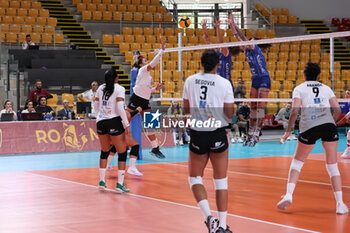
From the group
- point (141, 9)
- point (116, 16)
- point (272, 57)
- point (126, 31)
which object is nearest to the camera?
point (272, 57)

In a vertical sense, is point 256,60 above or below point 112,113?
above

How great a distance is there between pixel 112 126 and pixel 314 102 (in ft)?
9.60

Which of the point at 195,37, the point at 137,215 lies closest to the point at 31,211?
the point at 137,215

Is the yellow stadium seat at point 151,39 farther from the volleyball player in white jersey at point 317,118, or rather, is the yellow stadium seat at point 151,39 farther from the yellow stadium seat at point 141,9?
the volleyball player in white jersey at point 317,118

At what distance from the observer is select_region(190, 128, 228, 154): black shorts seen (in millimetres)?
4949

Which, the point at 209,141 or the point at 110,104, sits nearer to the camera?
the point at 209,141

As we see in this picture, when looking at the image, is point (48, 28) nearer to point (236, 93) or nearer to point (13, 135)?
point (13, 135)

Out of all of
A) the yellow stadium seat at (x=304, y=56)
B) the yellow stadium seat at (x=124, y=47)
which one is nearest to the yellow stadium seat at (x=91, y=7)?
the yellow stadium seat at (x=124, y=47)

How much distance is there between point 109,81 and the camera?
24.9 ft

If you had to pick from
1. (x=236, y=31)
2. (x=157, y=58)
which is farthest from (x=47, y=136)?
(x=236, y=31)

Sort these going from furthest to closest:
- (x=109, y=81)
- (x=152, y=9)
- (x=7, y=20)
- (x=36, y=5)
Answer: (x=152, y=9), (x=36, y=5), (x=7, y=20), (x=109, y=81)

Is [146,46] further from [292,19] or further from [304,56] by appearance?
[292,19]

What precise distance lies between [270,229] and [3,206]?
11.3 ft

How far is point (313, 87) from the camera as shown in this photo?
6188 millimetres
